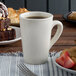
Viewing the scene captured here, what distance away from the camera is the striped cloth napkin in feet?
2.34

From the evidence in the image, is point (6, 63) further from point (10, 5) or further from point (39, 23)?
point (10, 5)

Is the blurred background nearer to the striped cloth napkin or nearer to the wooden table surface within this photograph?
the wooden table surface

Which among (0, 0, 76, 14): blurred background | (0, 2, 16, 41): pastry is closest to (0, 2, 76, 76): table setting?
(0, 2, 16, 41): pastry

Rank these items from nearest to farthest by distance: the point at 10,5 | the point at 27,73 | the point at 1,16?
1. the point at 27,73
2. the point at 1,16
3. the point at 10,5

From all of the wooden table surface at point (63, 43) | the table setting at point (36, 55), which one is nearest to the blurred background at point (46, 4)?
the wooden table surface at point (63, 43)

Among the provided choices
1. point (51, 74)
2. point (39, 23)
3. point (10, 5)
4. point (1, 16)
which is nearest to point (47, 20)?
point (39, 23)

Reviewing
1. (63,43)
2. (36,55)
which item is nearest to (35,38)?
(36,55)

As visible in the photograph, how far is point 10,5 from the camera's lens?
6.86 ft

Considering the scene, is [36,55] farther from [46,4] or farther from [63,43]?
[46,4]

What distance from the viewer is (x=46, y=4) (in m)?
2.13

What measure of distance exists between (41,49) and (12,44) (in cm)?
22

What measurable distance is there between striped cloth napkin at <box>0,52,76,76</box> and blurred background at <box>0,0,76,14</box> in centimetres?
131

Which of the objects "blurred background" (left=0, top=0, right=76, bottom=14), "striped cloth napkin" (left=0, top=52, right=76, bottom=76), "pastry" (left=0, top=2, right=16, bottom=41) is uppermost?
"pastry" (left=0, top=2, right=16, bottom=41)

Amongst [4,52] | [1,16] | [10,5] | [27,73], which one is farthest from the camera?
[10,5]
